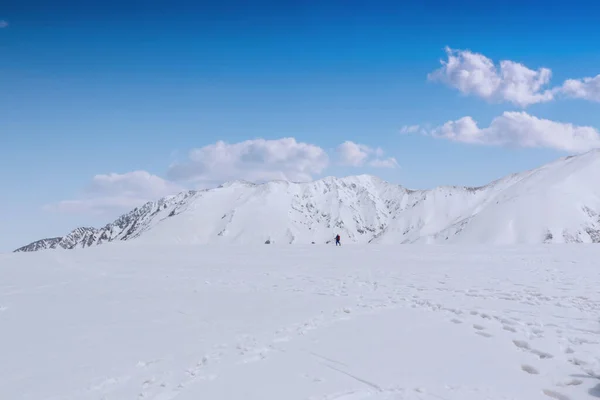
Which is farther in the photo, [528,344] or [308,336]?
[308,336]

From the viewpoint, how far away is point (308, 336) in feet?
35.8

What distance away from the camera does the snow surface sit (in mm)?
7820

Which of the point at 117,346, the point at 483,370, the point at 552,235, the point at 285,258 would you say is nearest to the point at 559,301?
the point at 483,370

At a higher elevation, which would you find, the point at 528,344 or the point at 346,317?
the point at 346,317

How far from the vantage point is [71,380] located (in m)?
8.50

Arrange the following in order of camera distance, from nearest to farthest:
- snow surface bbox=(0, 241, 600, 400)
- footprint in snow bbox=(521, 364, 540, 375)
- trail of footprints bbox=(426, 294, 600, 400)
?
trail of footprints bbox=(426, 294, 600, 400) < snow surface bbox=(0, 241, 600, 400) < footprint in snow bbox=(521, 364, 540, 375)

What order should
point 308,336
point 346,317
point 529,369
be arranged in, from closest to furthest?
point 529,369 < point 308,336 < point 346,317

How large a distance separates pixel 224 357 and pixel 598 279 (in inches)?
674

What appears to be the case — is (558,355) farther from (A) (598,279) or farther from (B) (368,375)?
(A) (598,279)

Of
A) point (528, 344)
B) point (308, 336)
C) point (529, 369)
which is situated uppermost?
point (308, 336)

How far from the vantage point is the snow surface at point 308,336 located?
25.7 feet

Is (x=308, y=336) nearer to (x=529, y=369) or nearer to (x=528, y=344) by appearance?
(x=529, y=369)

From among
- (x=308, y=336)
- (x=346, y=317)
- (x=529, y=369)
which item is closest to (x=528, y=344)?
(x=529, y=369)

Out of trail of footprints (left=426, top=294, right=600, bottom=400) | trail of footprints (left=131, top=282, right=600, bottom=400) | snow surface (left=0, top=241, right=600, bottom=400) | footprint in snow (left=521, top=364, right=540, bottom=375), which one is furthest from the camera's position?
footprint in snow (left=521, top=364, right=540, bottom=375)
